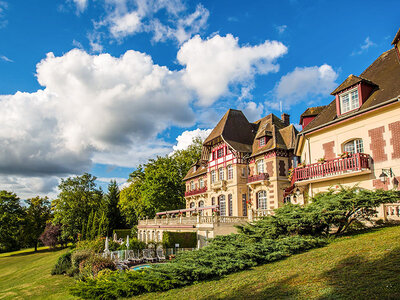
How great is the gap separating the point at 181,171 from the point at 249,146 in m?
17.4

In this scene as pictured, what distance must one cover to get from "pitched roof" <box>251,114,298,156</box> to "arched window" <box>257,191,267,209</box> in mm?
3873

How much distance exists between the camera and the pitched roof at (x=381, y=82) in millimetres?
15227

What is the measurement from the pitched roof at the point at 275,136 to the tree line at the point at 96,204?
16475 millimetres

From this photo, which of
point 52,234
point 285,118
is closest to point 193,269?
point 285,118

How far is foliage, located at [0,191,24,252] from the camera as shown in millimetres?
50625

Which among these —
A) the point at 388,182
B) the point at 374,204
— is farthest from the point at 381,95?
the point at 374,204

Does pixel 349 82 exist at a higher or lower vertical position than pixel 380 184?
higher

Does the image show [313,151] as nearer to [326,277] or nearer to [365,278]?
[326,277]

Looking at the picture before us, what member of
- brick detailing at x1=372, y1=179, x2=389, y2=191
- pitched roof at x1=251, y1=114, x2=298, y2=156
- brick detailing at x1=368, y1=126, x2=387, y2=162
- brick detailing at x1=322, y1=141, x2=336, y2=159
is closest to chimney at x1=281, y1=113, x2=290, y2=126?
pitched roof at x1=251, y1=114, x2=298, y2=156

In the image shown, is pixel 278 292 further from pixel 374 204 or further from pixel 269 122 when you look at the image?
pixel 269 122

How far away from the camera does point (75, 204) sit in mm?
48031

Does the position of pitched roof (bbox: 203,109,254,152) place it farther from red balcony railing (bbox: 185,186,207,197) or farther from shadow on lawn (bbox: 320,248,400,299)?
shadow on lawn (bbox: 320,248,400,299)

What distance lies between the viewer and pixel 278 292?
7.13 meters

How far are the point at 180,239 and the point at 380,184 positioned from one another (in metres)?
15.8
